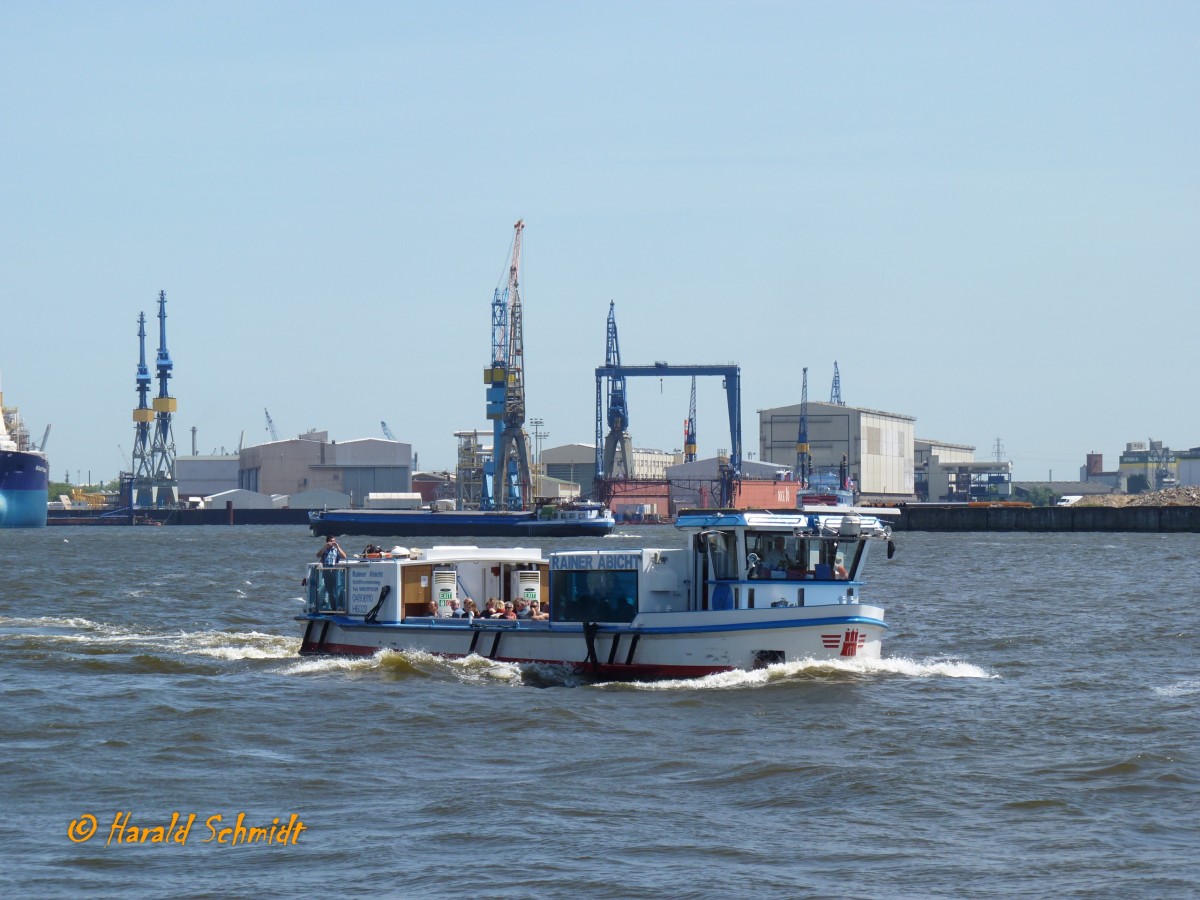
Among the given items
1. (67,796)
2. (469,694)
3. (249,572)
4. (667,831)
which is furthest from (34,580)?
(667,831)

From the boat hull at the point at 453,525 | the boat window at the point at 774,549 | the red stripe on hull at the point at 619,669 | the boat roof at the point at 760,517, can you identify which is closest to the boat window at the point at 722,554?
the boat roof at the point at 760,517

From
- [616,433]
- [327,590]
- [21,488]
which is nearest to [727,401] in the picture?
[616,433]

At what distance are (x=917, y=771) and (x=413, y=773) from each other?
696 cm

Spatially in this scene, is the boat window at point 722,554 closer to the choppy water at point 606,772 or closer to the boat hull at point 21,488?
the choppy water at point 606,772

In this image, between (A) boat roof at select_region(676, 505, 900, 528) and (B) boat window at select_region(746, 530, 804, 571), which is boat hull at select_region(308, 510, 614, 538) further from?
(B) boat window at select_region(746, 530, 804, 571)

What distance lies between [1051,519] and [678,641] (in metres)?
113

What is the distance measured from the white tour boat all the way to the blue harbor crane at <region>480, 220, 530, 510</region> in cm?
13255

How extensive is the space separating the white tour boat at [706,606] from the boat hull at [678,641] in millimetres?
20

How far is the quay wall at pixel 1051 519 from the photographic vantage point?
127688mm

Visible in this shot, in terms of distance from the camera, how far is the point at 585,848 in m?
17.1

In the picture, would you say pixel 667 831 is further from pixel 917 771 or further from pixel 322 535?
pixel 322 535

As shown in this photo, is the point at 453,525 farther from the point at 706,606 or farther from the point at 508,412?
the point at 706,606

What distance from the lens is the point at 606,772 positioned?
21250 mm

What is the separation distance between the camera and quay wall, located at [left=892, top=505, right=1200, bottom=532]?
12769cm
